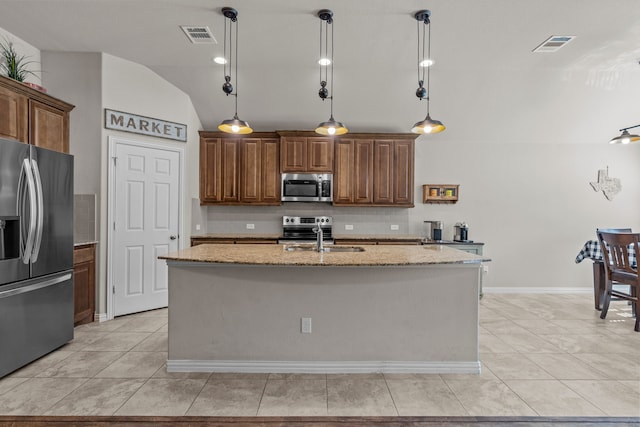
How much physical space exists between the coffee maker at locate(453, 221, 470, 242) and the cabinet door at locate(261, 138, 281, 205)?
2890 millimetres

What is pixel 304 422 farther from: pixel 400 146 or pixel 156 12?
pixel 400 146

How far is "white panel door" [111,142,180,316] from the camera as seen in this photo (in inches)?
160

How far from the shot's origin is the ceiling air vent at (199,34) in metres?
3.42

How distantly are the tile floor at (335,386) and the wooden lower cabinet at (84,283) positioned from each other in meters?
0.44

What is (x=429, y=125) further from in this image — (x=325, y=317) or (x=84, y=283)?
(x=84, y=283)

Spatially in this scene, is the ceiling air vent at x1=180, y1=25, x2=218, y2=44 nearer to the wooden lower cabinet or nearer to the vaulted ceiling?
the vaulted ceiling

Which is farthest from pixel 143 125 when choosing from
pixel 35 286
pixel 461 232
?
pixel 461 232

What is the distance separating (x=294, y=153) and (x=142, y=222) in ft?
7.57

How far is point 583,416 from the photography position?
6.99 feet

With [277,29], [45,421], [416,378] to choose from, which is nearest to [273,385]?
[416,378]

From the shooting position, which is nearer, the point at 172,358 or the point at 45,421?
the point at 45,421

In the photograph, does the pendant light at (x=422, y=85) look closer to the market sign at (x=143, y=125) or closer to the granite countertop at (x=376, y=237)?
the granite countertop at (x=376, y=237)

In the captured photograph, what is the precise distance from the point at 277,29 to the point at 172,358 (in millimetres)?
3211

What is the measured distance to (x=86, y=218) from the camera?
154 inches
